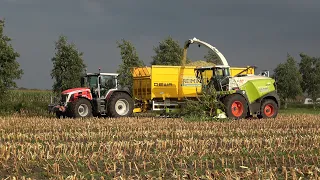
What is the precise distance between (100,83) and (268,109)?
26.4 ft

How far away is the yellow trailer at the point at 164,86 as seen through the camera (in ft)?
68.6

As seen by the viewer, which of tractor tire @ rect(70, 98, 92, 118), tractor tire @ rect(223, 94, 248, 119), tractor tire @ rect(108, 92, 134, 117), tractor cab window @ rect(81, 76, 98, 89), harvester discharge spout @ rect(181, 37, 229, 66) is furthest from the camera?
harvester discharge spout @ rect(181, 37, 229, 66)

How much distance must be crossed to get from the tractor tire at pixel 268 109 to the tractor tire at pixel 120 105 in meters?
6.11

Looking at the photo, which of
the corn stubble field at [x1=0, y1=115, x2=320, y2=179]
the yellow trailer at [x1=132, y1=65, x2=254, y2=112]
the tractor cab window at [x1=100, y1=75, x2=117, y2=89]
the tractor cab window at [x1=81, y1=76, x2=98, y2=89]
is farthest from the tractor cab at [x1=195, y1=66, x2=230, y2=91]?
the corn stubble field at [x1=0, y1=115, x2=320, y2=179]

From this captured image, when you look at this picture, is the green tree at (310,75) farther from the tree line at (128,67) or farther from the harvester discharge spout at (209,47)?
the harvester discharge spout at (209,47)

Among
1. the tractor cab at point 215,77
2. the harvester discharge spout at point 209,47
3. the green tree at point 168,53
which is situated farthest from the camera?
the green tree at point 168,53

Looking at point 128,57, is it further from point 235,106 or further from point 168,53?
point 235,106

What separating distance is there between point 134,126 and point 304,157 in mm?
7616

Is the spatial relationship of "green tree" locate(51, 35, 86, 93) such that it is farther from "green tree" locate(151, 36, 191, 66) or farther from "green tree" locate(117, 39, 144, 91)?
"green tree" locate(151, 36, 191, 66)

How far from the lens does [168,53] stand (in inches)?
1668

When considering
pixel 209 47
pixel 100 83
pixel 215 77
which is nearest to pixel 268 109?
pixel 215 77

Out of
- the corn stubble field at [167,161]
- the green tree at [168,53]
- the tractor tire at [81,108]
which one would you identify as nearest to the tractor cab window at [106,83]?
the tractor tire at [81,108]

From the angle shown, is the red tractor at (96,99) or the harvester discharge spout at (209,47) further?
the harvester discharge spout at (209,47)

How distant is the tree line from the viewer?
81.4 ft
